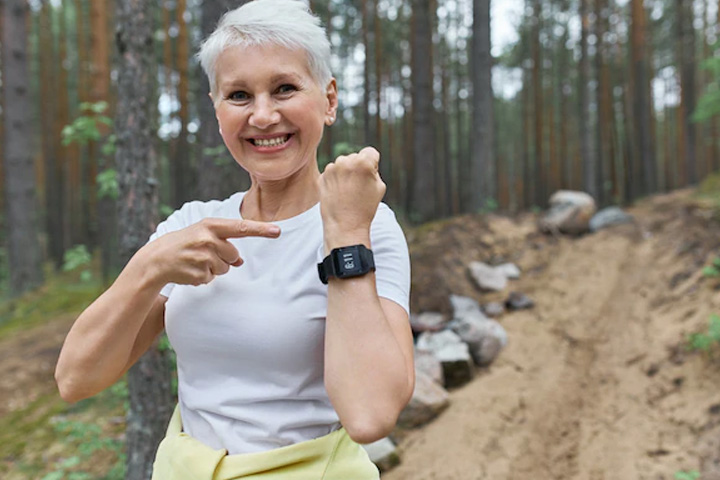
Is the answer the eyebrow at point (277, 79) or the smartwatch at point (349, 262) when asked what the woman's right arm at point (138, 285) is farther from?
the eyebrow at point (277, 79)

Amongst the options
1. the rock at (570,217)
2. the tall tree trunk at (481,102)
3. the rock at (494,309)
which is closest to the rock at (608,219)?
the rock at (570,217)

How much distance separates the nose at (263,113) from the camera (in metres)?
1.32

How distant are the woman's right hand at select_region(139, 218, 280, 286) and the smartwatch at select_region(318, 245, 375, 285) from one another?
0.17m

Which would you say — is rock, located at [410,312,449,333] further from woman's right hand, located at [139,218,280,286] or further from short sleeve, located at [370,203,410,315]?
woman's right hand, located at [139,218,280,286]

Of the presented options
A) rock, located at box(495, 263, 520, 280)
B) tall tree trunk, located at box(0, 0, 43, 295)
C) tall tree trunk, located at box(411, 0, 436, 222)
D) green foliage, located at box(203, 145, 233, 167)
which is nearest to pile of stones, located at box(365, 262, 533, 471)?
rock, located at box(495, 263, 520, 280)

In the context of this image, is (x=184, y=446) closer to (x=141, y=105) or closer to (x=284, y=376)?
(x=284, y=376)

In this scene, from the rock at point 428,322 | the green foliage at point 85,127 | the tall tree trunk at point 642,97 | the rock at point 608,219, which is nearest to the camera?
the green foliage at point 85,127

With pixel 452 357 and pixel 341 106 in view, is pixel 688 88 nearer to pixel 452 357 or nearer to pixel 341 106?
pixel 341 106

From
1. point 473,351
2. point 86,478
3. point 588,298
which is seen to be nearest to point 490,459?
point 473,351

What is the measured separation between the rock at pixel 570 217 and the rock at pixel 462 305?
329 centimetres

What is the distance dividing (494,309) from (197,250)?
6.23 metres

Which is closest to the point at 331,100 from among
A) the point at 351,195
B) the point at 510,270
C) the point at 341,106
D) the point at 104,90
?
the point at 351,195

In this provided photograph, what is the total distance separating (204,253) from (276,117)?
37 centimetres

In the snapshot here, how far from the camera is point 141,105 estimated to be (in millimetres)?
3389
